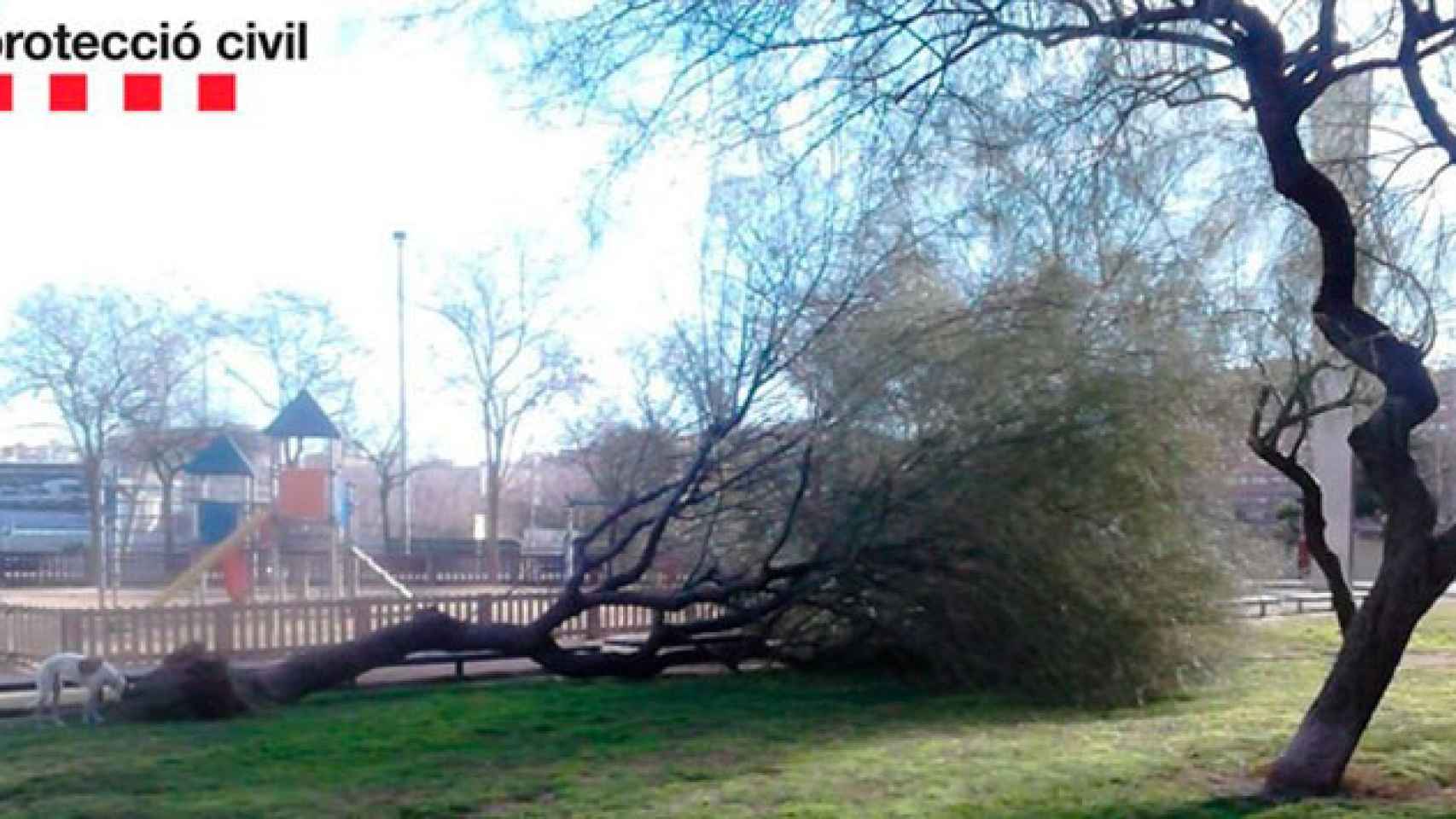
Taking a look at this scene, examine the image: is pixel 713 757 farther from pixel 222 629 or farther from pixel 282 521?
pixel 282 521

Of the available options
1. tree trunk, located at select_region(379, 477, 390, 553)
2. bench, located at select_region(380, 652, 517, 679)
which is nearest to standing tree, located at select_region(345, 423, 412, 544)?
tree trunk, located at select_region(379, 477, 390, 553)

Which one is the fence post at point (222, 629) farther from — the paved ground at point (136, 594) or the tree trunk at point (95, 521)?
the tree trunk at point (95, 521)

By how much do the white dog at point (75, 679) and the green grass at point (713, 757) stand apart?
1.31 feet

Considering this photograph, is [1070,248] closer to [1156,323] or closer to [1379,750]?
[1156,323]

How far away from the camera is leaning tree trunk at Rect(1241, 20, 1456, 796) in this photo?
35.9 ft

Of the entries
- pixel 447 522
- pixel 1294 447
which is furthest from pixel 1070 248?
pixel 447 522

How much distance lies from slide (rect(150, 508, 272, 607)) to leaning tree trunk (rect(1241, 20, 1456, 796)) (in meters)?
23.3

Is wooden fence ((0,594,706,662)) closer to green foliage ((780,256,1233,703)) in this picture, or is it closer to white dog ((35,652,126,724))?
white dog ((35,652,126,724))

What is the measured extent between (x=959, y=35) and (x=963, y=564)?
23.4 ft

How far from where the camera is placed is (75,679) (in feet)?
48.7

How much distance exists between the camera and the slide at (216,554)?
3128cm

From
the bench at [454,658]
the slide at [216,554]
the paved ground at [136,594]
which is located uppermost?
the slide at [216,554]

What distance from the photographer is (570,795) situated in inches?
419

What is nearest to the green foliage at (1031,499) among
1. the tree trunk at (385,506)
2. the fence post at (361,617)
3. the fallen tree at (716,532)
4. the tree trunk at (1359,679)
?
the fallen tree at (716,532)
